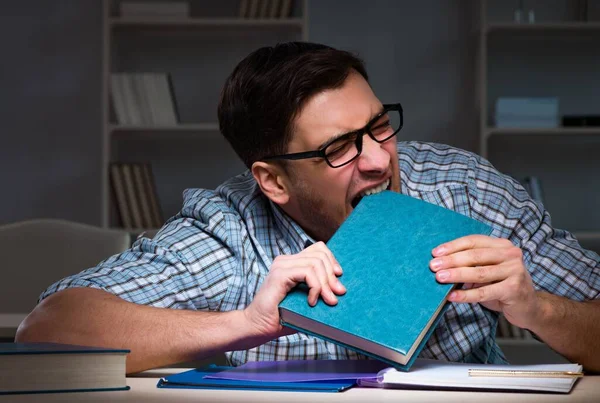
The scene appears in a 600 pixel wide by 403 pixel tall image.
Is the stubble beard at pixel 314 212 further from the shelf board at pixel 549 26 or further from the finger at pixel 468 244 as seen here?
the shelf board at pixel 549 26

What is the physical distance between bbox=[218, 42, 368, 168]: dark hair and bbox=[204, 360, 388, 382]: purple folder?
49cm

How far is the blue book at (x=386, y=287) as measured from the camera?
1031mm

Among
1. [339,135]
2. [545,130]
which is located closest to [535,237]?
[339,135]

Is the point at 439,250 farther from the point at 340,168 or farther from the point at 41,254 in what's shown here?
the point at 41,254

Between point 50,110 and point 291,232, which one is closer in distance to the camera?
point 291,232

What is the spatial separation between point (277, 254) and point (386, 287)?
54 centimetres

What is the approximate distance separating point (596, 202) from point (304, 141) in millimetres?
2632

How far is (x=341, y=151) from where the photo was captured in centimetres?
149

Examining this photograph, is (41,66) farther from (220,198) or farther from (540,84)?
(220,198)

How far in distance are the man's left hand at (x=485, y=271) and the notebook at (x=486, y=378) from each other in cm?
10

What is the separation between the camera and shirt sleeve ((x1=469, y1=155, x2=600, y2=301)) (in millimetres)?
1485

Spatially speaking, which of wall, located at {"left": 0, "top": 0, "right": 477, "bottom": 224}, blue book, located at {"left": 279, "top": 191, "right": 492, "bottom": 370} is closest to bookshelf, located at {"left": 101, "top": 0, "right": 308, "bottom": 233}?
wall, located at {"left": 0, "top": 0, "right": 477, "bottom": 224}

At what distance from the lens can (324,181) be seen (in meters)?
1.52

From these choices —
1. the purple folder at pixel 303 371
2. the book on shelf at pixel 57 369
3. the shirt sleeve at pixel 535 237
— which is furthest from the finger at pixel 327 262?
the shirt sleeve at pixel 535 237
